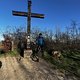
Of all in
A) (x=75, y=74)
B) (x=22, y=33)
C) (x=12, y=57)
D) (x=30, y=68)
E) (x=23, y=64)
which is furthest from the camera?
(x=22, y=33)

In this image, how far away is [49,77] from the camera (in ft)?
28.2

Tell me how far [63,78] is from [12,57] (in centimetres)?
575

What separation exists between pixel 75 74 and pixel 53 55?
4641 millimetres

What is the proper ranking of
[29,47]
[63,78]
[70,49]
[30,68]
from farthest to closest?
[70,49]
[29,47]
[30,68]
[63,78]

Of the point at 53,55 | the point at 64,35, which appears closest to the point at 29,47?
Answer: the point at 53,55

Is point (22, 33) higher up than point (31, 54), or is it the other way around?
point (22, 33)

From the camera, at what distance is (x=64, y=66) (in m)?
10.7

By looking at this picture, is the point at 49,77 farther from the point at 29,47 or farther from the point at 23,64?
the point at 29,47

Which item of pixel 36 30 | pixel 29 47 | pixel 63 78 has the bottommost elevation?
pixel 63 78

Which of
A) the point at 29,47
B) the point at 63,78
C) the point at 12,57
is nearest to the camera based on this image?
the point at 63,78

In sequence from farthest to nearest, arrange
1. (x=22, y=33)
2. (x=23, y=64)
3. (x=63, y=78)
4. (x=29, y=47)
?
1. (x=22, y=33)
2. (x=29, y=47)
3. (x=23, y=64)
4. (x=63, y=78)

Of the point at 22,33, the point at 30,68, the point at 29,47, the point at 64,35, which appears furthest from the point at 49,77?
the point at 64,35

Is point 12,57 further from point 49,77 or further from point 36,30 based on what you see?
point 36,30

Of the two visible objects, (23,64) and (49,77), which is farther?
(23,64)
